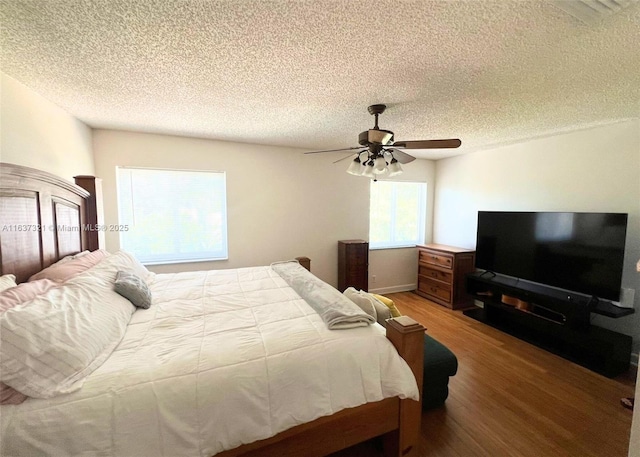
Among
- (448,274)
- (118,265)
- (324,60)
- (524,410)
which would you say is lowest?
(524,410)

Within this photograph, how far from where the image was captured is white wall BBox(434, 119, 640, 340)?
7.91 feet

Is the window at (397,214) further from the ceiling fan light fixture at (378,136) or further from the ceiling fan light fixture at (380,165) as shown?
the ceiling fan light fixture at (378,136)

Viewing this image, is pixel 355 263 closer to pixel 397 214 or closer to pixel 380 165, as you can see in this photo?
pixel 397 214

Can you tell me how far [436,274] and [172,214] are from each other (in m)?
3.85

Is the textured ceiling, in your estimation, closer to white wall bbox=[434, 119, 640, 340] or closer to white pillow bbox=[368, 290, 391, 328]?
white wall bbox=[434, 119, 640, 340]

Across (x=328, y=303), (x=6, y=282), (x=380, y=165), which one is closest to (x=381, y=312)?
(x=328, y=303)

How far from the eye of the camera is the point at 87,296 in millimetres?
1396

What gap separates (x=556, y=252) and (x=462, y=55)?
2.45 meters

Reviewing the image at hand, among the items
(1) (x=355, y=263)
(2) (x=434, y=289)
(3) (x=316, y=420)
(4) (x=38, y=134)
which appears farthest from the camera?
(2) (x=434, y=289)

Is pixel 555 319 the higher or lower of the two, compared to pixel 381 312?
lower

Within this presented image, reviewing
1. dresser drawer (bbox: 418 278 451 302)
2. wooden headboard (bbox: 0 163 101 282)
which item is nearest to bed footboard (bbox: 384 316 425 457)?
wooden headboard (bbox: 0 163 101 282)

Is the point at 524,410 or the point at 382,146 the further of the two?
the point at 382,146

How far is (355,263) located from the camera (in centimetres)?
385

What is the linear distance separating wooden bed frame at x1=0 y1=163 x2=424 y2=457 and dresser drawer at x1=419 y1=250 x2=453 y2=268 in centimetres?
264
